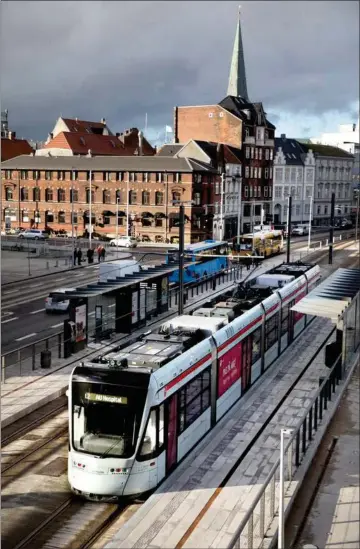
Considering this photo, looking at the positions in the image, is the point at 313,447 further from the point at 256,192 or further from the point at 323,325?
the point at 256,192

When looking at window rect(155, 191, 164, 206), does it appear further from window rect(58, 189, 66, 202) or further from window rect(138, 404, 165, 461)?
window rect(138, 404, 165, 461)

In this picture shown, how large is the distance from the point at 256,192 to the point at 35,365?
68095 millimetres

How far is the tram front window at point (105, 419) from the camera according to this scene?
41.8 ft

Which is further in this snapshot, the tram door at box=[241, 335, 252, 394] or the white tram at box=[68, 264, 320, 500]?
the tram door at box=[241, 335, 252, 394]

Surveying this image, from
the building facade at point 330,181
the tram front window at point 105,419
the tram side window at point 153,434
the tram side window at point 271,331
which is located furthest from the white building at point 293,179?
the tram front window at point 105,419

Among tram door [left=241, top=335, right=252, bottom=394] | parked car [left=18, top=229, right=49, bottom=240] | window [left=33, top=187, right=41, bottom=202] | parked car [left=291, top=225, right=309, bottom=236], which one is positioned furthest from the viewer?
parked car [left=291, top=225, right=309, bottom=236]

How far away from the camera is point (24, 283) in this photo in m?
44.4

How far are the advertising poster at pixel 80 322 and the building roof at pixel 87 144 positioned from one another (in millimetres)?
63637

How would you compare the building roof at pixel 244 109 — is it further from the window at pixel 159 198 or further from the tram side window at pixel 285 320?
the tram side window at pixel 285 320

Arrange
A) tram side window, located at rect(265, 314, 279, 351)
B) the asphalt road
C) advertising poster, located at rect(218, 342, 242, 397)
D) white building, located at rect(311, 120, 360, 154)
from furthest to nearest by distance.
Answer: white building, located at rect(311, 120, 360, 154) → the asphalt road → tram side window, located at rect(265, 314, 279, 351) → advertising poster, located at rect(218, 342, 242, 397)

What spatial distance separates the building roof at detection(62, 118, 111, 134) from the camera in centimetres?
9856

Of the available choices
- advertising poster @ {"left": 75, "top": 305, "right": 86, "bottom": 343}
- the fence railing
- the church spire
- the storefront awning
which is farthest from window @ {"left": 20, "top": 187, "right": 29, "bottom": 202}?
the fence railing

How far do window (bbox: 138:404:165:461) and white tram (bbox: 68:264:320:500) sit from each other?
0.02m

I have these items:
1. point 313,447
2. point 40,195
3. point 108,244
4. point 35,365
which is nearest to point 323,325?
point 35,365
